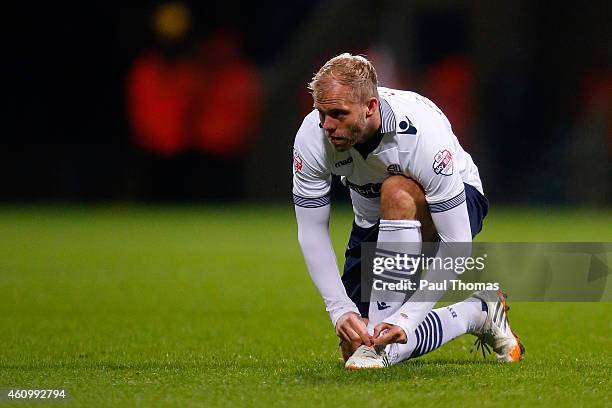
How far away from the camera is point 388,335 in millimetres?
3957

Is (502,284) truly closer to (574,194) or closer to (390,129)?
(390,129)

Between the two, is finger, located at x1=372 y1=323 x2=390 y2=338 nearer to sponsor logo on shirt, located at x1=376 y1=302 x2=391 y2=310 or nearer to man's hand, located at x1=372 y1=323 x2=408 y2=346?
man's hand, located at x1=372 y1=323 x2=408 y2=346

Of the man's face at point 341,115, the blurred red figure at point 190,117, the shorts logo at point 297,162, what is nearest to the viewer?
the man's face at point 341,115

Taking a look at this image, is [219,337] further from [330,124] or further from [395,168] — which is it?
[330,124]

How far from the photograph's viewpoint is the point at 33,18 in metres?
18.0

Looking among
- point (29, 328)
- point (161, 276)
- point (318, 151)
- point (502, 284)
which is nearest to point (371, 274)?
point (318, 151)

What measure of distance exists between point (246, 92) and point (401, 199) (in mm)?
15387

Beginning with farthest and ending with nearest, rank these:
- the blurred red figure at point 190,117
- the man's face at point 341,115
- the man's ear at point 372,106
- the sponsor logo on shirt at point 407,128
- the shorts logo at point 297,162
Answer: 1. the blurred red figure at point 190,117
2. the shorts logo at point 297,162
3. the sponsor logo on shirt at point 407,128
4. the man's ear at point 372,106
5. the man's face at point 341,115

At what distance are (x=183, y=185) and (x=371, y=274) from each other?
14637mm

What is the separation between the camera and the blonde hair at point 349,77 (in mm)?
3873

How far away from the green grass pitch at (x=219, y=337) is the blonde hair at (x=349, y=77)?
1062 mm

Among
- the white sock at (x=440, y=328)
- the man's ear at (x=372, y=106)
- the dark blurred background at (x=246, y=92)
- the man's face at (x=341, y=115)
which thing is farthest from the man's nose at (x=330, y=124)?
the dark blurred background at (x=246, y=92)

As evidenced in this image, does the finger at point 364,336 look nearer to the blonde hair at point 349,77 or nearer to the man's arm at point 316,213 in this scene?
the man's arm at point 316,213

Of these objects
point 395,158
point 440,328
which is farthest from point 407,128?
point 440,328
